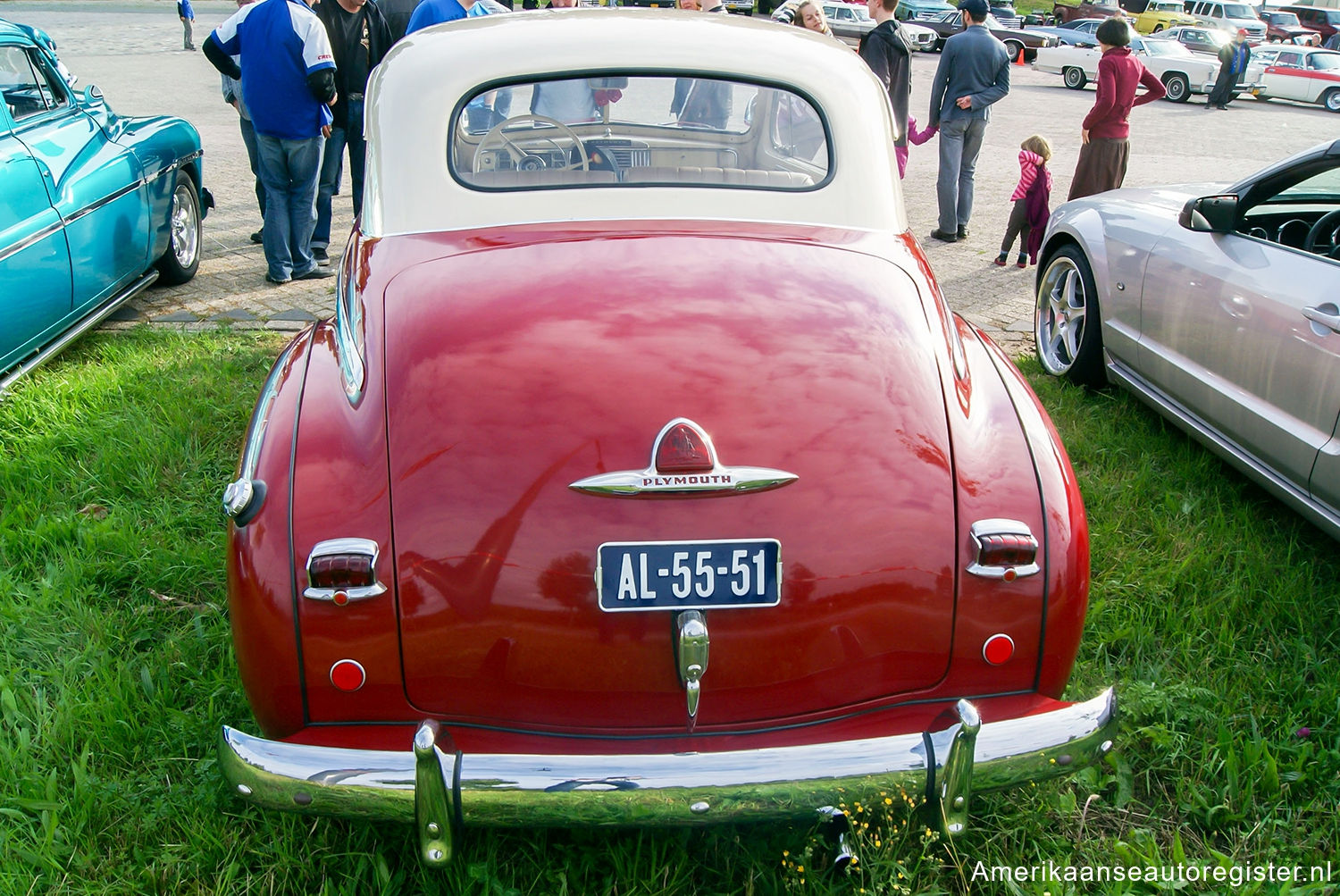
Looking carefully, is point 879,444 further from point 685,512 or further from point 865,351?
point 685,512

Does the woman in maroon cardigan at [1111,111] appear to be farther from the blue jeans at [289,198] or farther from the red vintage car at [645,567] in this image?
the red vintage car at [645,567]

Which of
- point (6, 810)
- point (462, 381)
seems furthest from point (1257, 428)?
point (6, 810)

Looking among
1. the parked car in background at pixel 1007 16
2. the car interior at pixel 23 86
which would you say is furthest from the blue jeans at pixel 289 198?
the parked car in background at pixel 1007 16

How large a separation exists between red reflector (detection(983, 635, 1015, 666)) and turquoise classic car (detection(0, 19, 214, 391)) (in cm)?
426

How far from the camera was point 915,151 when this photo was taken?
12023 millimetres

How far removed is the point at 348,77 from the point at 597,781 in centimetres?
610

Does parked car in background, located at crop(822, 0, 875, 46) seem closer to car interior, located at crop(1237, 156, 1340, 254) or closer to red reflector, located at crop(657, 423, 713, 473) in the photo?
car interior, located at crop(1237, 156, 1340, 254)

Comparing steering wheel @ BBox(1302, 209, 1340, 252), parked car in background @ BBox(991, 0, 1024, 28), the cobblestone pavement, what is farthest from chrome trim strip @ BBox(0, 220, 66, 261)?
parked car in background @ BBox(991, 0, 1024, 28)

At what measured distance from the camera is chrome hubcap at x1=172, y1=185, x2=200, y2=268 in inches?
246

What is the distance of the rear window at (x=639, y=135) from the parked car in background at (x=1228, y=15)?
36.9m

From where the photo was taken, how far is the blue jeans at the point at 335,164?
6.80 meters

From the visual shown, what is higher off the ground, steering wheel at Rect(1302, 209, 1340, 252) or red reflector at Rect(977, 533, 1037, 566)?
steering wheel at Rect(1302, 209, 1340, 252)

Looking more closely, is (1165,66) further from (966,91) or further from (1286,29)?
(1286,29)

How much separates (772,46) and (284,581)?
7.25 ft
